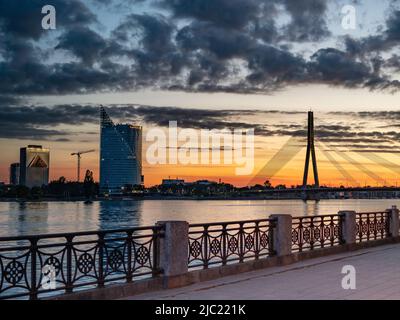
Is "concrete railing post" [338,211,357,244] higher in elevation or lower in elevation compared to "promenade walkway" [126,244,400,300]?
higher

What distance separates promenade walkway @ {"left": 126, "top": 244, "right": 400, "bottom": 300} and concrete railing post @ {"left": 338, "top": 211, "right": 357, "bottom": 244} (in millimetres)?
3259

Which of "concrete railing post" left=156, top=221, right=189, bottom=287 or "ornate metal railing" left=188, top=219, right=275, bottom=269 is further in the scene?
"ornate metal railing" left=188, top=219, right=275, bottom=269

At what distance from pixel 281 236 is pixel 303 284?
3524 mm

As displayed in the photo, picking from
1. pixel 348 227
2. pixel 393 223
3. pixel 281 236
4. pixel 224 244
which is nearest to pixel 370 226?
pixel 393 223

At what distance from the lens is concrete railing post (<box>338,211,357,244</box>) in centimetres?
1989

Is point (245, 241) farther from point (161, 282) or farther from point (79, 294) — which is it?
point (79, 294)

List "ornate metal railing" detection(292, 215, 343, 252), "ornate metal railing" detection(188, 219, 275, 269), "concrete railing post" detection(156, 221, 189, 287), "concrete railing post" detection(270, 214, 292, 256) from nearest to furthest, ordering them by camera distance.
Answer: "concrete railing post" detection(156, 221, 189, 287)
"ornate metal railing" detection(188, 219, 275, 269)
"concrete railing post" detection(270, 214, 292, 256)
"ornate metal railing" detection(292, 215, 343, 252)

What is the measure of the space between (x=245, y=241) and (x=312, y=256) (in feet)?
10.4

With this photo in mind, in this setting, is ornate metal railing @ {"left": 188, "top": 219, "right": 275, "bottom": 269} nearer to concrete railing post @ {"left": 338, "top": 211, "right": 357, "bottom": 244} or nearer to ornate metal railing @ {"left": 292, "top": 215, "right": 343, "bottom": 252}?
ornate metal railing @ {"left": 292, "top": 215, "right": 343, "bottom": 252}

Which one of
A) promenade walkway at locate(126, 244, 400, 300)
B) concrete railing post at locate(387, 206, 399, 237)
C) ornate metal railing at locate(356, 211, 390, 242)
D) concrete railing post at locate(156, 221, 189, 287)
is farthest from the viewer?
concrete railing post at locate(387, 206, 399, 237)

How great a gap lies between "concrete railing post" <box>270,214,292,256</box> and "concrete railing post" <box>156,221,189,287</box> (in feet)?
13.1

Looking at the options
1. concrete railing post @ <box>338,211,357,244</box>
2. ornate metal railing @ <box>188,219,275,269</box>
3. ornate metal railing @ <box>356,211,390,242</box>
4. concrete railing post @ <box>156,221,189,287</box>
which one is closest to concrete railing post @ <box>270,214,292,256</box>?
ornate metal railing @ <box>188,219,275,269</box>

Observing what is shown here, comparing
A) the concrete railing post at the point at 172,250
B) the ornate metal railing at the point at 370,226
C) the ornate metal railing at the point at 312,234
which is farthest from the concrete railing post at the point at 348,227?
the concrete railing post at the point at 172,250
